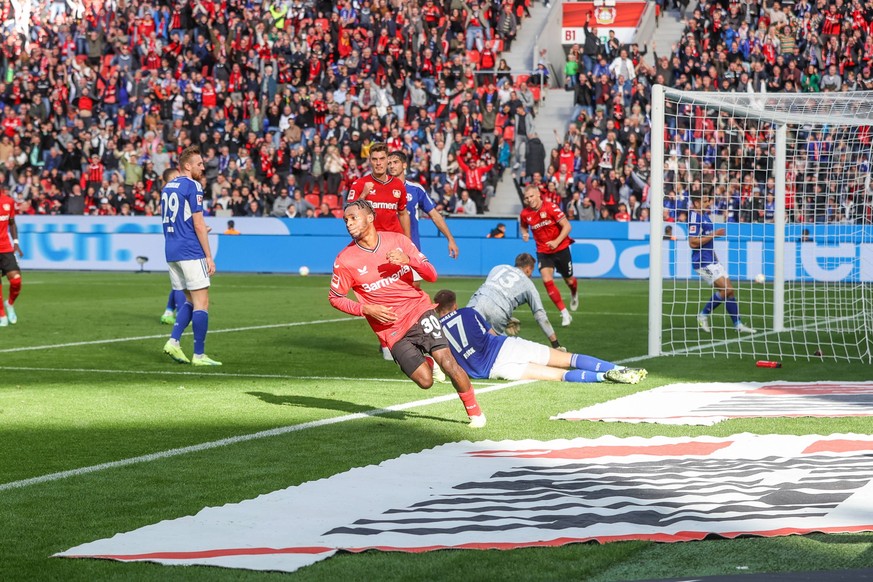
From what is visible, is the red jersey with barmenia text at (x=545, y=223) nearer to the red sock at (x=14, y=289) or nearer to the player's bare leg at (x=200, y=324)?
the player's bare leg at (x=200, y=324)

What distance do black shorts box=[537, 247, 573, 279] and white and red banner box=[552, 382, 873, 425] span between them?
6827 mm

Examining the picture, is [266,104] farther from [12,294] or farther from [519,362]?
[519,362]

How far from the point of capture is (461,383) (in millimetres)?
8656

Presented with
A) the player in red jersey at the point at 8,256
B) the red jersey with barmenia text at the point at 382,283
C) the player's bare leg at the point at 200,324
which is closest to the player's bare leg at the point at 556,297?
the player's bare leg at the point at 200,324

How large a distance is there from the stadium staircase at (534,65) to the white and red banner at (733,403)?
20.4 metres

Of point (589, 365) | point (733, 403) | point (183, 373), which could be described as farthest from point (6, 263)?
point (733, 403)

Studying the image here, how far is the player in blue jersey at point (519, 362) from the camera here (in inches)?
438

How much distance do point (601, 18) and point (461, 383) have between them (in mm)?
29777

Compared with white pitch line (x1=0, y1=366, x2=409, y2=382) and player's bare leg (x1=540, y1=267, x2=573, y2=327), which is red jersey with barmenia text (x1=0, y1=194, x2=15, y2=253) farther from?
player's bare leg (x1=540, y1=267, x2=573, y2=327)

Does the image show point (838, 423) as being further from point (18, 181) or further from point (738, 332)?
point (18, 181)

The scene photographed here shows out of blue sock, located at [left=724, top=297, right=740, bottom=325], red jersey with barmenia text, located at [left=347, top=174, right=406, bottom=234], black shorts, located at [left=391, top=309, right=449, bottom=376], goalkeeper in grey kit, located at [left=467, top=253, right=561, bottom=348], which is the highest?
red jersey with barmenia text, located at [left=347, top=174, right=406, bottom=234]

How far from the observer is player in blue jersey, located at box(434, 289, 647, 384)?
36.5 ft

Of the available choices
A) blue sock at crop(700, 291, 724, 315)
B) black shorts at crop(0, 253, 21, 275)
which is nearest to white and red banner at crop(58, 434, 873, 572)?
blue sock at crop(700, 291, 724, 315)

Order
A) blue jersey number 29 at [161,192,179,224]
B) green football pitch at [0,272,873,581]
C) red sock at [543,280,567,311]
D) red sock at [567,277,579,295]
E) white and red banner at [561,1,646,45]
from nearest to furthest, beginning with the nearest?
1. green football pitch at [0,272,873,581]
2. blue jersey number 29 at [161,192,179,224]
3. red sock at [543,280,567,311]
4. red sock at [567,277,579,295]
5. white and red banner at [561,1,646,45]
